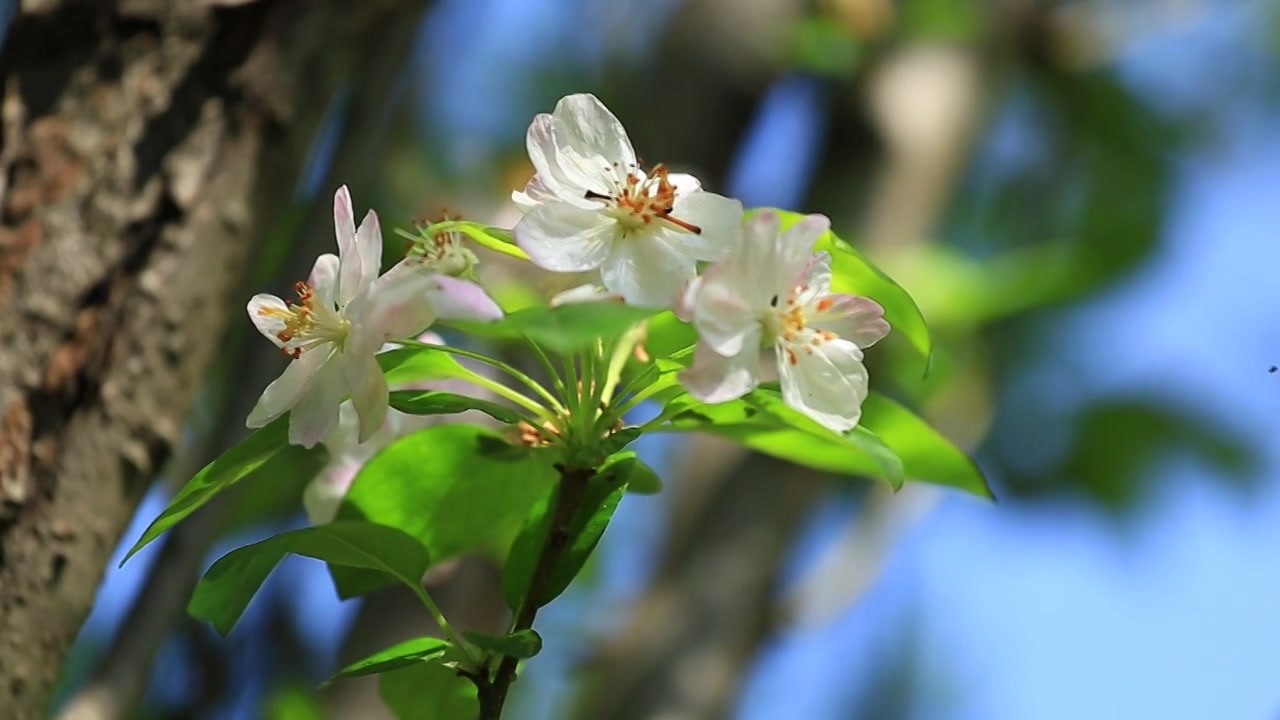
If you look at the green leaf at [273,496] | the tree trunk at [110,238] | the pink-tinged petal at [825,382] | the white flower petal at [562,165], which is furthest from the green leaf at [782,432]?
the green leaf at [273,496]

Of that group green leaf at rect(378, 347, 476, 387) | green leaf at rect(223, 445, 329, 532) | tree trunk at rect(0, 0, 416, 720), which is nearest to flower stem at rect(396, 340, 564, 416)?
green leaf at rect(378, 347, 476, 387)

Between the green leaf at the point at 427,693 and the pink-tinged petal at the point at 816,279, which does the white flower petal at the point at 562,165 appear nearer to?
the pink-tinged petal at the point at 816,279

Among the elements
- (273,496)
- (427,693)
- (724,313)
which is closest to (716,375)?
(724,313)

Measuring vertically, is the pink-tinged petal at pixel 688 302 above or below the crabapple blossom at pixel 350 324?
above

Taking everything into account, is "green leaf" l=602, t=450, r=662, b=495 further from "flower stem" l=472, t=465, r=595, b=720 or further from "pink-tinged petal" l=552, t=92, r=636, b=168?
"pink-tinged petal" l=552, t=92, r=636, b=168

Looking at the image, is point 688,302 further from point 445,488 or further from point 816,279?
point 445,488

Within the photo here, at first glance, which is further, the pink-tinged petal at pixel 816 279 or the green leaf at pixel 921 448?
the green leaf at pixel 921 448

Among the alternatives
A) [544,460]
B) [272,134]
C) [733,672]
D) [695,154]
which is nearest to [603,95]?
[695,154]

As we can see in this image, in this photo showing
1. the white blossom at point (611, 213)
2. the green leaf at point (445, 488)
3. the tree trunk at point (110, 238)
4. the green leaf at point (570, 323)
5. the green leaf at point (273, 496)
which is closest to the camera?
the green leaf at point (570, 323)

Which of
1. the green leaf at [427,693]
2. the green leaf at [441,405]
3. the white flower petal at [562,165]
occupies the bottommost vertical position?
the green leaf at [427,693]
